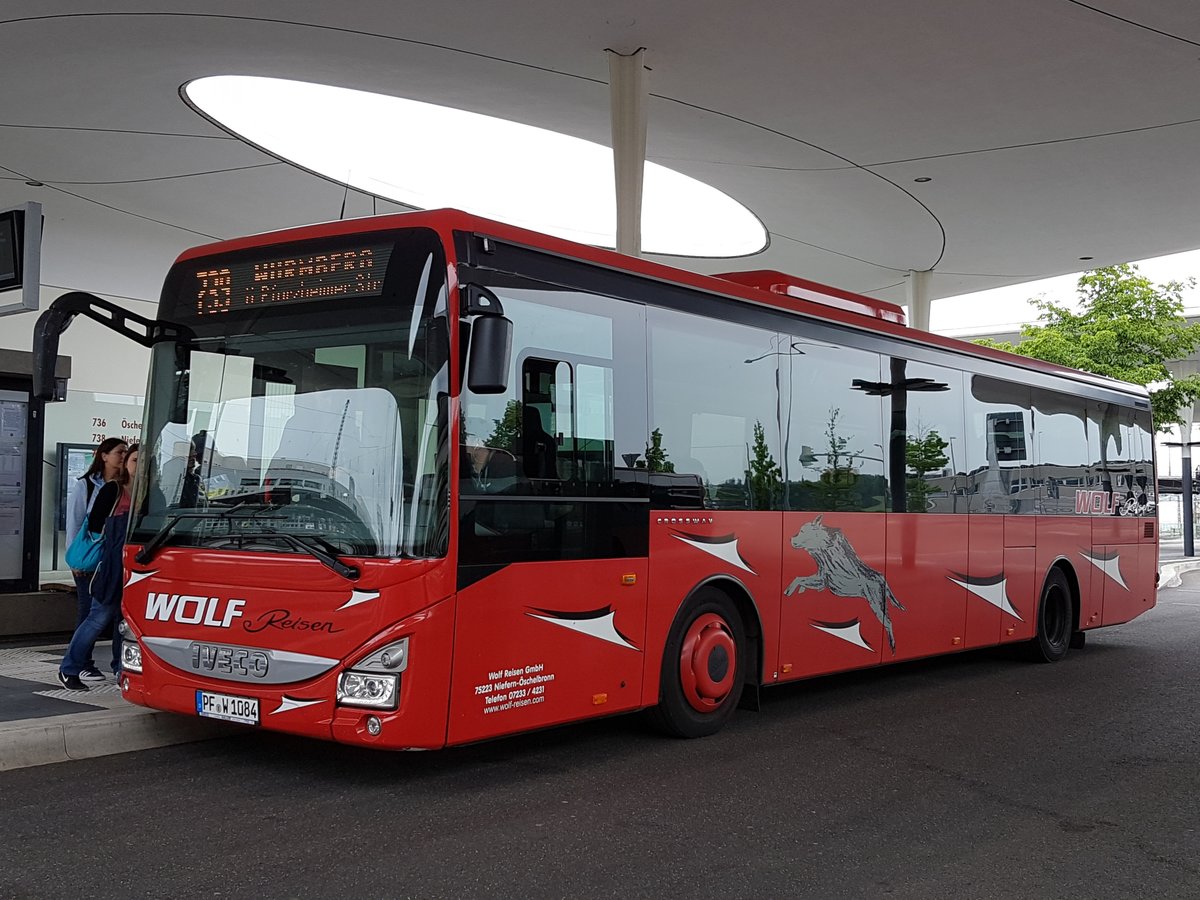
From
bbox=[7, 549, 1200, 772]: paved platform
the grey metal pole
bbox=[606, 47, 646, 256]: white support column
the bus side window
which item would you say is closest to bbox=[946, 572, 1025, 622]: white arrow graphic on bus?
the bus side window

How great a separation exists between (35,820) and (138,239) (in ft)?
69.4

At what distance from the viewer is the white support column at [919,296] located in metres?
27.8

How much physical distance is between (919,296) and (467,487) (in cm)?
2331

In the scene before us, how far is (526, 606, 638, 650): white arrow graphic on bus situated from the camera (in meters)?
7.01

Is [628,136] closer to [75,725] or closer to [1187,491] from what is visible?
[75,725]

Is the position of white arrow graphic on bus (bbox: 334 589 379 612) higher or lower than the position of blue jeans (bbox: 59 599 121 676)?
higher

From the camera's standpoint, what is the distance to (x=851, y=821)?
6.20m

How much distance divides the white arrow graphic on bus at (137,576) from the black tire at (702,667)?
10.8 ft

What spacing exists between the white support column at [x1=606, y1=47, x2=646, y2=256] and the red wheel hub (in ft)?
24.6

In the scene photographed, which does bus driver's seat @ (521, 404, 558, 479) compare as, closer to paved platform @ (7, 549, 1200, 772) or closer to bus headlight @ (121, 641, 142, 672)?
bus headlight @ (121, 641, 142, 672)

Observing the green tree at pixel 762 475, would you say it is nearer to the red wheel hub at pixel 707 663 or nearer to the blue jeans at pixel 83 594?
the red wheel hub at pixel 707 663

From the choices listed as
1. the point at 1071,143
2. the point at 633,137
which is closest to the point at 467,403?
the point at 633,137

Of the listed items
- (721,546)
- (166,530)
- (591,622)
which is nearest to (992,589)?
(721,546)

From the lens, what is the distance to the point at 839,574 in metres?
9.60
